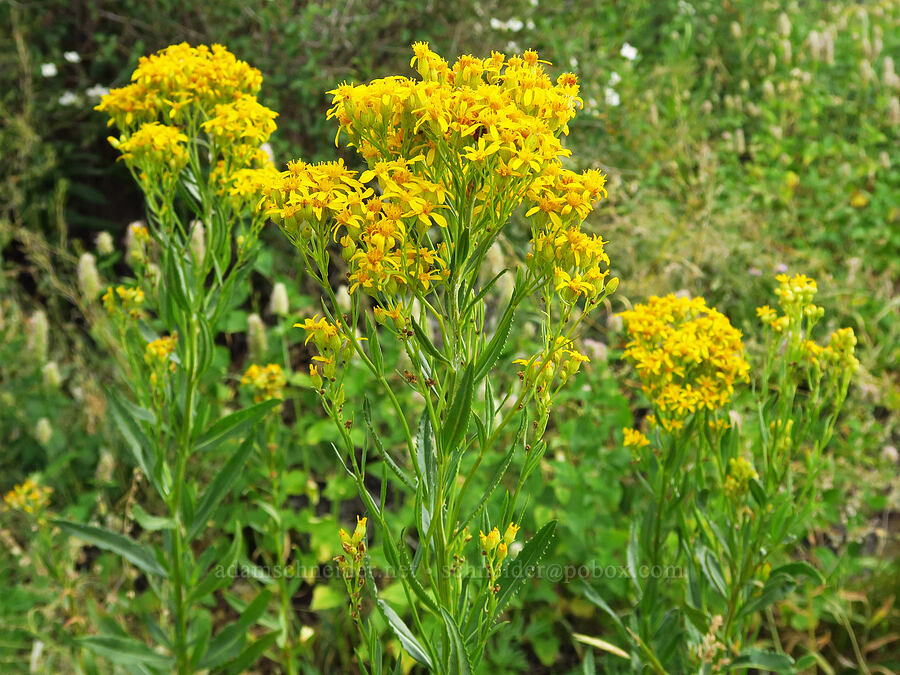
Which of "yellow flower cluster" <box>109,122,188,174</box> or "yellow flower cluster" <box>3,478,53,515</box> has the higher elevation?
"yellow flower cluster" <box>109,122,188,174</box>

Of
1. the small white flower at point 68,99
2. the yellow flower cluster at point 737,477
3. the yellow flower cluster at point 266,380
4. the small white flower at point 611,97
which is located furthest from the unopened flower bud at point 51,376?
the small white flower at point 611,97

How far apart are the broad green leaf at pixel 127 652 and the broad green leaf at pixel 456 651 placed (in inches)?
36.8

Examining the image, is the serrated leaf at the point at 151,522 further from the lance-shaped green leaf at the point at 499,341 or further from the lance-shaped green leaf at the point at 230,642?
the lance-shaped green leaf at the point at 499,341

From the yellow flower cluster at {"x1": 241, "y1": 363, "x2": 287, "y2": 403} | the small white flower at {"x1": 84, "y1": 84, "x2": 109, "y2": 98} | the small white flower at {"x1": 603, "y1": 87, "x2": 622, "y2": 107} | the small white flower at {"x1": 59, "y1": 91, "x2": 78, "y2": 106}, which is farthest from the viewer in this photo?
the small white flower at {"x1": 603, "y1": 87, "x2": 622, "y2": 107}

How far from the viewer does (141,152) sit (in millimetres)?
1771

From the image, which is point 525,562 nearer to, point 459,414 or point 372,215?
point 459,414

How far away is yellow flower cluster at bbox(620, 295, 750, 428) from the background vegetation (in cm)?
66

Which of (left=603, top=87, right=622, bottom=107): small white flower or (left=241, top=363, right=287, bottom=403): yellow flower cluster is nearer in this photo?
(left=241, top=363, right=287, bottom=403): yellow flower cluster

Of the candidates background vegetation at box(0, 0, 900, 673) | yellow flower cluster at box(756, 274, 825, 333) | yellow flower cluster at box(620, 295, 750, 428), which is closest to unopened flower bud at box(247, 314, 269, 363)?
background vegetation at box(0, 0, 900, 673)

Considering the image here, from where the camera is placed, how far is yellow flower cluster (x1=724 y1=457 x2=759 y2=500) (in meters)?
1.76

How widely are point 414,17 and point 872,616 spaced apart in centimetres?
310

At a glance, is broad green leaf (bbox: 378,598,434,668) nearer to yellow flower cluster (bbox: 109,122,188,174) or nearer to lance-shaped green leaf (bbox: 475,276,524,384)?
lance-shaped green leaf (bbox: 475,276,524,384)

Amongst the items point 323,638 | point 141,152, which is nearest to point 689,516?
point 323,638

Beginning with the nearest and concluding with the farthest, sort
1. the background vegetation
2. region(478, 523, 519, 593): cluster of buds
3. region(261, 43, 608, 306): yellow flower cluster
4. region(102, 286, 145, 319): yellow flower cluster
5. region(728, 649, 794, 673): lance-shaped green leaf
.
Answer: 1. region(261, 43, 608, 306): yellow flower cluster
2. region(478, 523, 519, 593): cluster of buds
3. region(728, 649, 794, 673): lance-shaped green leaf
4. region(102, 286, 145, 319): yellow flower cluster
5. the background vegetation
